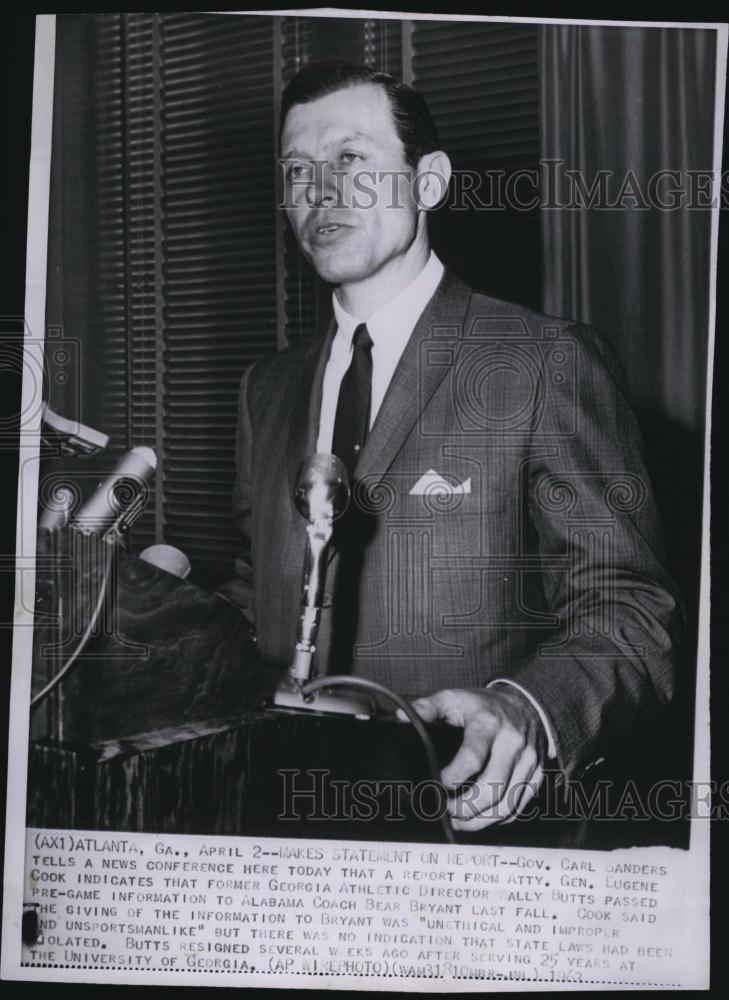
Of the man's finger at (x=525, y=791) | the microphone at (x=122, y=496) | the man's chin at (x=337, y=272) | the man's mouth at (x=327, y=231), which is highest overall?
the man's mouth at (x=327, y=231)

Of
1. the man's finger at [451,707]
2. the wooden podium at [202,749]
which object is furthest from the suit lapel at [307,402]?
the man's finger at [451,707]

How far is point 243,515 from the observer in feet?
3.96

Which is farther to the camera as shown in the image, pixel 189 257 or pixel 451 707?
pixel 189 257

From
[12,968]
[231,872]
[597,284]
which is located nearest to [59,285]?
[597,284]

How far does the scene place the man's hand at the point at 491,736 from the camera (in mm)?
1109

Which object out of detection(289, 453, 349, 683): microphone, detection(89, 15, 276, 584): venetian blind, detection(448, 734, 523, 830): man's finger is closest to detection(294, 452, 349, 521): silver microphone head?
detection(289, 453, 349, 683): microphone

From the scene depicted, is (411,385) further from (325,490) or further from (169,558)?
(169,558)

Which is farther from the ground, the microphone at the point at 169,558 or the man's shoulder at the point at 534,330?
the man's shoulder at the point at 534,330

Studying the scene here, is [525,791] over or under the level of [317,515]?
under

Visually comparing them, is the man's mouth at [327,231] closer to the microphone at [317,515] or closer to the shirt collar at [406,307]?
the shirt collar at [406,307]

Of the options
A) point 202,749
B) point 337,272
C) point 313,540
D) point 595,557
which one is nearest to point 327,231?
point 337,272

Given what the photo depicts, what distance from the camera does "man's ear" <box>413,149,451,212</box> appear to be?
1181 millimetres

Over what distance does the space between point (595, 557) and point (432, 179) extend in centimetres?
52

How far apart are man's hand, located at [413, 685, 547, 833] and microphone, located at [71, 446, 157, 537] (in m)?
0.45
